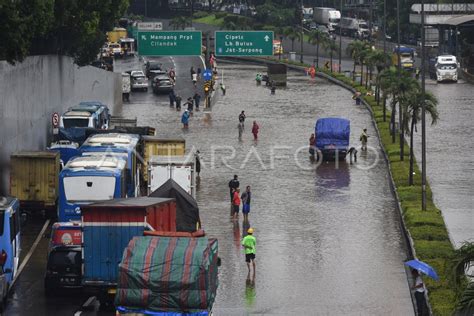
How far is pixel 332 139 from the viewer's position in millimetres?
57656

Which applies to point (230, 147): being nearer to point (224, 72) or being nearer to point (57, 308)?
point (57, 308)

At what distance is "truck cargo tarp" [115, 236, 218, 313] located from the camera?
25.2m

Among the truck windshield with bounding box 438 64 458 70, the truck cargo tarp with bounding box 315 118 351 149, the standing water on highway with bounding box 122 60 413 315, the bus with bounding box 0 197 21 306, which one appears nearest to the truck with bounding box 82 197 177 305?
the bus with bounding box 0 197 21 306

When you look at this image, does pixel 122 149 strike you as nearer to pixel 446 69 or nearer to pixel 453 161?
pixel 453 161

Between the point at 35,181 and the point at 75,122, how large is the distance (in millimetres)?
15271

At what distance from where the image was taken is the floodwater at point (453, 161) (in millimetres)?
43156

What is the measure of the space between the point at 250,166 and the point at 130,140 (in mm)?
10346

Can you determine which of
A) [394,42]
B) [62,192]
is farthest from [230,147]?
[394,42]

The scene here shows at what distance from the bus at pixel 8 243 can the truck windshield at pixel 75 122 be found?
988 inches

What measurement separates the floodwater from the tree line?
15462 millimetres

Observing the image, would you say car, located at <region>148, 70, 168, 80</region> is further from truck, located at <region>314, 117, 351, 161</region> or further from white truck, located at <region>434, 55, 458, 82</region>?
truck, located at <region>314, 117, 351, 161</region>

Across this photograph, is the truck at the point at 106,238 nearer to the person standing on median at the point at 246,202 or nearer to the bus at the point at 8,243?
the bus at the point at 8,243

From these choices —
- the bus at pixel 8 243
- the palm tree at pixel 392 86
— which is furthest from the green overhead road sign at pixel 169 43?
the bus at pixel 8 243

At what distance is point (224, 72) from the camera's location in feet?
354
